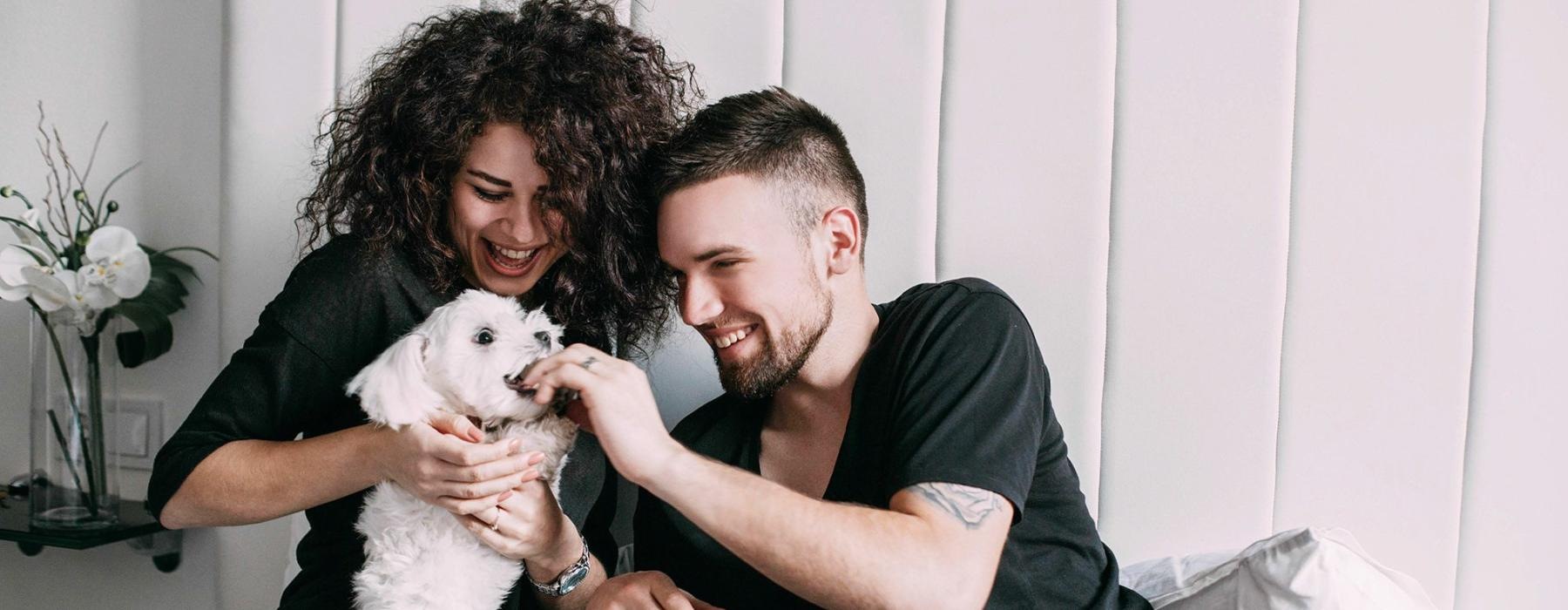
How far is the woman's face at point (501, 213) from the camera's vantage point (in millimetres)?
1457

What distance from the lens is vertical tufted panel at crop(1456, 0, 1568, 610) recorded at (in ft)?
5.43

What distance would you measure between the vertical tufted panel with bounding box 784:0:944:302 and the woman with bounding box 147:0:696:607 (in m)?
0.32

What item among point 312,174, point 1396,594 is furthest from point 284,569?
point 1396,594

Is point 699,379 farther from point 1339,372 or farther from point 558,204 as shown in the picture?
point 1339,372

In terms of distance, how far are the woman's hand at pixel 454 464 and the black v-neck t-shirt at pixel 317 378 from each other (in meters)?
0.21

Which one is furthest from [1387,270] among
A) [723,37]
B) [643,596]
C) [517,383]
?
[517,383]

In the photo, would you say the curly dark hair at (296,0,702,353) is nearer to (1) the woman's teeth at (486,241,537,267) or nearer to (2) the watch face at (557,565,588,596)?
(1) the woman's teeth at (486,241,537,267)

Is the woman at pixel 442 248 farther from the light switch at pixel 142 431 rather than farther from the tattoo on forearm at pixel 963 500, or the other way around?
the light switch at pixel 142 431

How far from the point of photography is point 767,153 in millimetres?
1425

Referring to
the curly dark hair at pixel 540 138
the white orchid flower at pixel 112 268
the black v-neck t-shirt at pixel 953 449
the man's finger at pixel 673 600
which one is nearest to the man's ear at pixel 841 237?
the black v-neck t-shirt at pixel 953 449

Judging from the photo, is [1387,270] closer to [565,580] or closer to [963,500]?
[963,500]

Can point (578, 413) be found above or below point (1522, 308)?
below

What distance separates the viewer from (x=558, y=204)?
57.9 inches

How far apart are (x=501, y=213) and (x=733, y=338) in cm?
41
